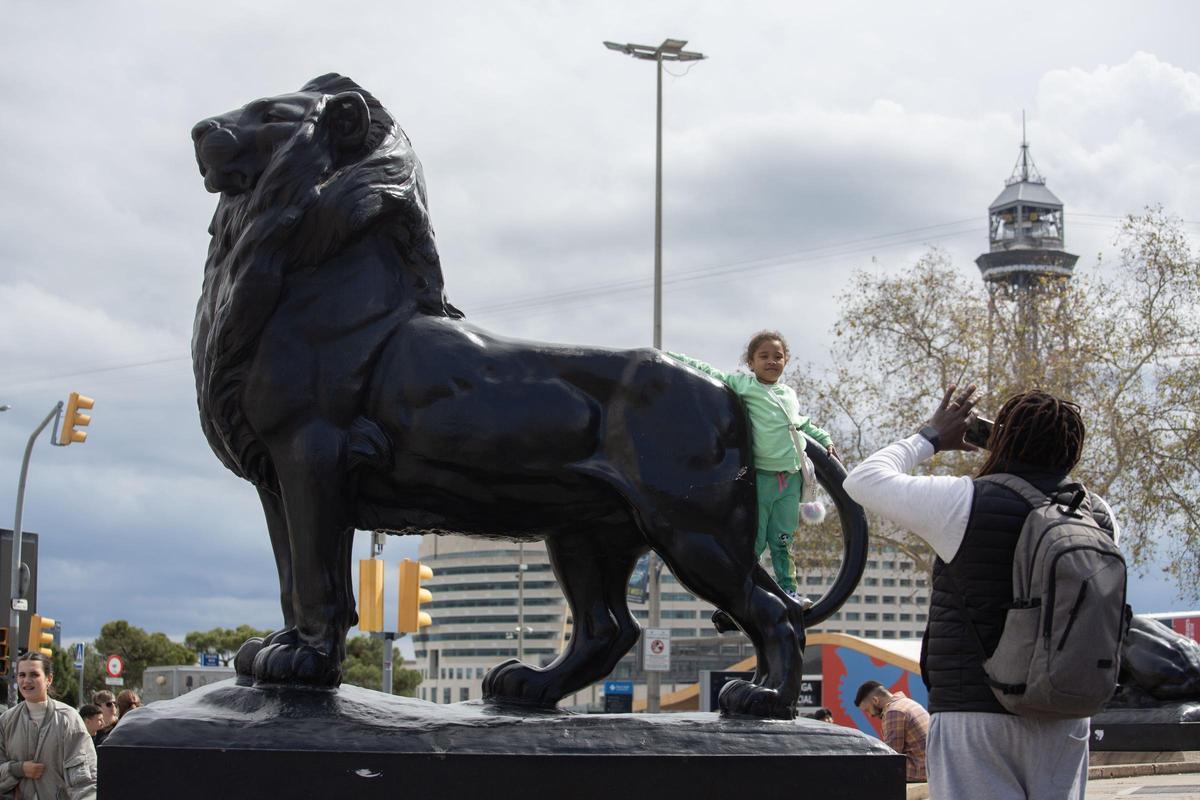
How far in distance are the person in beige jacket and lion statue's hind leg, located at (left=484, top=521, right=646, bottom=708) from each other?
327 cm

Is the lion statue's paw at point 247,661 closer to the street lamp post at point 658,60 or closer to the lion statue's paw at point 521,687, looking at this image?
the lion statue's paw at point 521,687

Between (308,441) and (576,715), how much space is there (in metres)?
1.25

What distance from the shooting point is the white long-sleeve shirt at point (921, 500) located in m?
3.80

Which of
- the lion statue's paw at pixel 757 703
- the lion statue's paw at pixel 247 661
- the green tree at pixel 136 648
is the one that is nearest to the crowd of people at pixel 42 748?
the lion statue's paw at pixel 247 661

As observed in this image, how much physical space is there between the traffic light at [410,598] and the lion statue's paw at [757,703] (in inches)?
419

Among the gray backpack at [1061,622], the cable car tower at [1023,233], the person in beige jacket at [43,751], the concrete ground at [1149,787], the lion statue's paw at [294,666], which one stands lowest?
the concrete ground at [1149,787]

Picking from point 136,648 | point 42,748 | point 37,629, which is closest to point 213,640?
point 136,648

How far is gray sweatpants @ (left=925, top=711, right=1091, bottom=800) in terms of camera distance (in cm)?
367

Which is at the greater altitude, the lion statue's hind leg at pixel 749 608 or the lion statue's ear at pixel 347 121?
the lion statue's ear at pixel 347 121

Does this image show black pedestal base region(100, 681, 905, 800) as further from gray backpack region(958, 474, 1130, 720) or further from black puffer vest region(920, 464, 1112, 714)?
gray backpack region(958, 474, 1130, 720)

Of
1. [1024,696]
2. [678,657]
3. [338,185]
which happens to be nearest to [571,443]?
[338,185]

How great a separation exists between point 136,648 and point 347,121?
58.3 m

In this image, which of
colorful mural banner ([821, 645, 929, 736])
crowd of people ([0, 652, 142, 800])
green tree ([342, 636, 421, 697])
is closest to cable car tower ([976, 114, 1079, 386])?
green tree ([342, 636, 421, 697])

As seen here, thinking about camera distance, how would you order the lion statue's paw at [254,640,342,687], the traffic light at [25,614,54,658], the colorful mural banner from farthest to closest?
the colorful mural banner < the traffic light at [25,614,54,658] < the lion statue's paw at [254,640,342,687]
